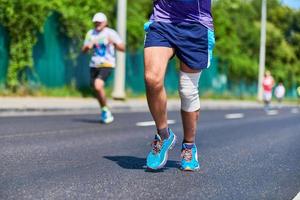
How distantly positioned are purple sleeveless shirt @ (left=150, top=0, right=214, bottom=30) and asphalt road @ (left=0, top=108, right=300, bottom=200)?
3.83ft

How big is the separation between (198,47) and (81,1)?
47.5ft

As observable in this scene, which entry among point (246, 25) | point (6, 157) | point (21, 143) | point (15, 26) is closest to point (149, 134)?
point (21, 143)

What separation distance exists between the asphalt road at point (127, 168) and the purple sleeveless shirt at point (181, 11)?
45.9 inches

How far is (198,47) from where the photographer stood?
5023 millimetres

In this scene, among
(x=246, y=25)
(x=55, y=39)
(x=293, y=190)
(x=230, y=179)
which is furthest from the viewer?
(x=246, y=25)

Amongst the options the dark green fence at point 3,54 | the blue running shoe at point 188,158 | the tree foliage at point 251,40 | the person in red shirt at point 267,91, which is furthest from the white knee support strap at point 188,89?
the tree foliage at point 251,40

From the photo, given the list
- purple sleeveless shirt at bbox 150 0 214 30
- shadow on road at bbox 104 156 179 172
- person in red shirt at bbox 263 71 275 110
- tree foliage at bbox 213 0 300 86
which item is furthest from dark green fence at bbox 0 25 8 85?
tree foliage at bbox 213 0 300 86

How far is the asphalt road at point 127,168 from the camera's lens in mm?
4215

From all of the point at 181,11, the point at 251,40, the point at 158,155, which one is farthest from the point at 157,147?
the point at 251,40

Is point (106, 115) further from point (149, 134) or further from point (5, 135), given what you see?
point (5, 135)

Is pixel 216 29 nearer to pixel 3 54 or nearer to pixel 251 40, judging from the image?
pixel 251 40

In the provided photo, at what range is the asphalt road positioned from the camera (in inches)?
166

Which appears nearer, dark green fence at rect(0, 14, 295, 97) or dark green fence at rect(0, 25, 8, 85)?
dark green fence at rect(0, 25, 8, 85)

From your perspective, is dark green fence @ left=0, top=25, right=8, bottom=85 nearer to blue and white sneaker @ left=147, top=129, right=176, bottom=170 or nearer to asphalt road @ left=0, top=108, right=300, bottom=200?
asphalt road @ left=0, top=108, right=300, bottom=200
